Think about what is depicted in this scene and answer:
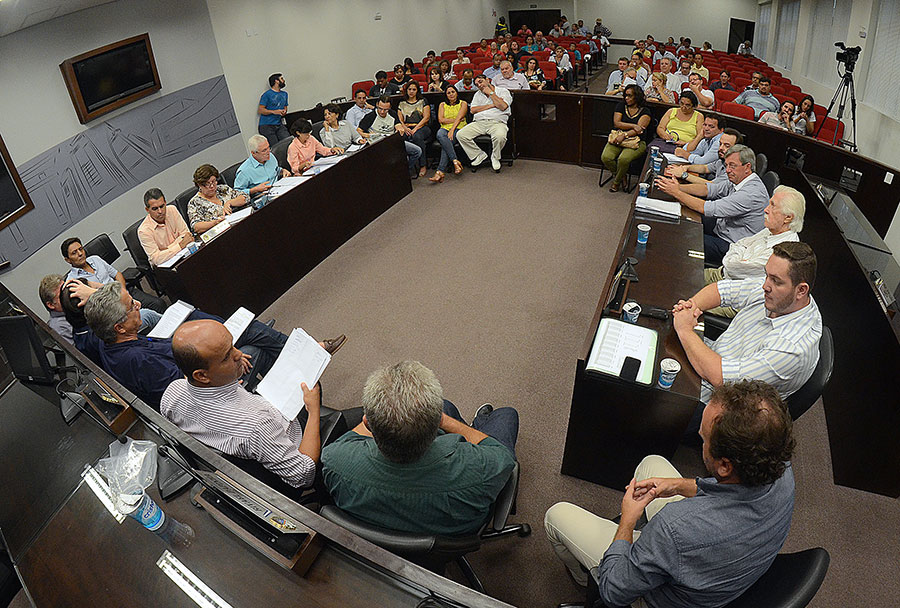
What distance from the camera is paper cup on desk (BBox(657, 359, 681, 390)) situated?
6.39ft

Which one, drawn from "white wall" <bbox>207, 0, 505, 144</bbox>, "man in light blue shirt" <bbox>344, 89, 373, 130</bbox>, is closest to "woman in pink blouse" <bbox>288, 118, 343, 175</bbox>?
"man in light blue shirt" <bbox>344, 89, 373, 130</bbox>

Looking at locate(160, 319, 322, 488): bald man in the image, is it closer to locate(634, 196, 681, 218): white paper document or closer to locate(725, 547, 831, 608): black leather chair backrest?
locate(725, 547, 831, 608): black leather chair backrest

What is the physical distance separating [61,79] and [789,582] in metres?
6.72

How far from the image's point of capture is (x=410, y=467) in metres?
1.49

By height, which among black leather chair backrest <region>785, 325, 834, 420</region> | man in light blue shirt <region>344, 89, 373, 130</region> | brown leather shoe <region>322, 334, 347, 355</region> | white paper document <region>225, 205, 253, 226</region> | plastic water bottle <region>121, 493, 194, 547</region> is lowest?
brown leather shoe <region>322, 334, 347, 355</region>

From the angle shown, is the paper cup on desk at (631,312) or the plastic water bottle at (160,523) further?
the paper cup on desk at (631,312)

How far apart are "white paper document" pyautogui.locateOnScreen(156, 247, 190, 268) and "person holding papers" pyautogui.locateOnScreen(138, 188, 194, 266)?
0.04 m

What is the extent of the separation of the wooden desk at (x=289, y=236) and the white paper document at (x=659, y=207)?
2799 mm

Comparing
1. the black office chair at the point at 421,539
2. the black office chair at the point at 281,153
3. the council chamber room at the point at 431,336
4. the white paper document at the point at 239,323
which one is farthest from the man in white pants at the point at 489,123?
the black office chair at the point at 421,539

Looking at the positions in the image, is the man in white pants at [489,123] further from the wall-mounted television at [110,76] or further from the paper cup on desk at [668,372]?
the paper cup on desk at [668,372]

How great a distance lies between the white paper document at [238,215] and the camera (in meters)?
3.81

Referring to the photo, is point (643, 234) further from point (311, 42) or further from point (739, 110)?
point (311, 42)

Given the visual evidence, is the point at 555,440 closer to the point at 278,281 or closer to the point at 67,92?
the point at 278,281

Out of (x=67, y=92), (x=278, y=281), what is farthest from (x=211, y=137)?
(x=278, y=281)
